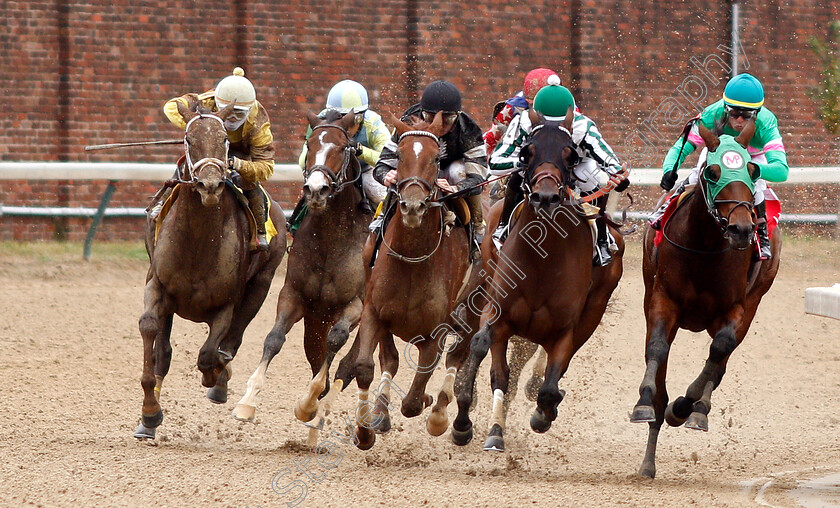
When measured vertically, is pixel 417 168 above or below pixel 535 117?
below

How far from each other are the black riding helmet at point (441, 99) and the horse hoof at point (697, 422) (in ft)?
8.53

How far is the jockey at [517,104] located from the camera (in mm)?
9219

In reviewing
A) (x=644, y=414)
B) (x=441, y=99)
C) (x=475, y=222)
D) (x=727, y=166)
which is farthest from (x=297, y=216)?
(x=727, y=166)

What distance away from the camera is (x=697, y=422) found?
8047 millimetres

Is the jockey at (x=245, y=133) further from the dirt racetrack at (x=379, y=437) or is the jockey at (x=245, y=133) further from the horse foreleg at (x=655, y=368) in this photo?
the horse foreleg at (x=655, y=368)

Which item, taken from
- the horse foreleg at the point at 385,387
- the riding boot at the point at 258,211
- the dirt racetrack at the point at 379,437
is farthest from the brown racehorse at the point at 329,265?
the dirt racetrack at the point at 379,437

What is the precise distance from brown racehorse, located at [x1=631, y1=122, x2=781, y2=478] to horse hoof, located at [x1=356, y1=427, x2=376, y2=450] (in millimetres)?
1697

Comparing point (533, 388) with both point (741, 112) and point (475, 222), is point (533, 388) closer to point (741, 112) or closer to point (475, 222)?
point (475, 222)

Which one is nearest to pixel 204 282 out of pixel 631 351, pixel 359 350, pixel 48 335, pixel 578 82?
pixel 359 350

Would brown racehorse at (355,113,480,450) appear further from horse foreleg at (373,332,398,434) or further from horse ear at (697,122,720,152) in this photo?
horse ear at (697,122,720,152)

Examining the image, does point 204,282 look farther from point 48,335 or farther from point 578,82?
point 578,82

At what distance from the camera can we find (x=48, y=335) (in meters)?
11.6

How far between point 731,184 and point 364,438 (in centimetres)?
279

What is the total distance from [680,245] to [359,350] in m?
2.15
